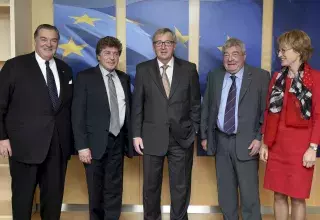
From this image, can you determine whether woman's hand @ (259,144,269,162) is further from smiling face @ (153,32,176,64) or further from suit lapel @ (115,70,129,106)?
suit lapel @ (115,70,129,106)

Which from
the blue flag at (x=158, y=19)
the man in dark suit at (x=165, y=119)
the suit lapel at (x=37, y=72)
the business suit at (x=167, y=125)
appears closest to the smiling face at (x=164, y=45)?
the man in dark suit at (x=165, y=119)

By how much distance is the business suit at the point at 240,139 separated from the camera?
2824 millimetres

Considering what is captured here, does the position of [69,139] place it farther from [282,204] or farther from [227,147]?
[282,204]

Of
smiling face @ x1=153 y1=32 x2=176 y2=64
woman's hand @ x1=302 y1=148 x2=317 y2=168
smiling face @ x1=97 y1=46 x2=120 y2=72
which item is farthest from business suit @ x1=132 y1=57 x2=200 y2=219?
woman's hand @ x1=302 y1=148 x2=317 y2=168

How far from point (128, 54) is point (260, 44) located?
1.28 meters

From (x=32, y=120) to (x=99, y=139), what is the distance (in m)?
0.52

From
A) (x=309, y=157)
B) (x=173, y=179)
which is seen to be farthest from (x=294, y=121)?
(x=173, y=179)

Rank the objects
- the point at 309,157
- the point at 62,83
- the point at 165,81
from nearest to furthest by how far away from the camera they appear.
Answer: the point at 309,157, the point at 62,83, the point at 165,81

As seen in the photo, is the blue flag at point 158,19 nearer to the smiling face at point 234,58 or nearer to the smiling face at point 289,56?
the smiling face at point 234,58

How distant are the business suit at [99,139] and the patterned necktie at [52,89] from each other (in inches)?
5.9

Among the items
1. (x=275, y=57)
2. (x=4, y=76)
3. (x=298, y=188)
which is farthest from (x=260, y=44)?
(x=4, y=76)

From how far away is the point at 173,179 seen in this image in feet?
9.80

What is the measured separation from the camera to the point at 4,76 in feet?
8.75

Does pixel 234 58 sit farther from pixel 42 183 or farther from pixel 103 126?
pixel 42 183
